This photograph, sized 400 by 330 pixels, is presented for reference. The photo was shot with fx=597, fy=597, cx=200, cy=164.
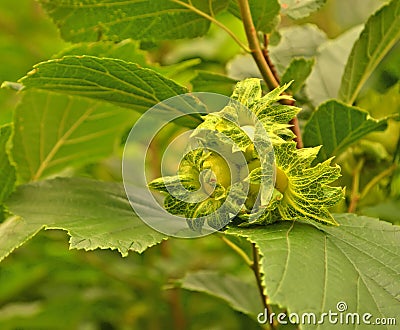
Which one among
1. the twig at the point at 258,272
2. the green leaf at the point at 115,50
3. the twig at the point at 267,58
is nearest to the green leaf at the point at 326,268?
the twig at the point at 258,272

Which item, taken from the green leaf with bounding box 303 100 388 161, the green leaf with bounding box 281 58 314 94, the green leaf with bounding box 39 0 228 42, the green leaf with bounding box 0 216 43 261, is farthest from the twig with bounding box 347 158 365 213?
the green leaf with bounding box 0 216 43 261

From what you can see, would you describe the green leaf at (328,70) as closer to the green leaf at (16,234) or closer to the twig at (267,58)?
the twig at (267,58)

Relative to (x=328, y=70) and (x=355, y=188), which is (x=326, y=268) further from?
(x=328, y=70)

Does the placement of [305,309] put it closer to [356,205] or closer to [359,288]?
[359,288]

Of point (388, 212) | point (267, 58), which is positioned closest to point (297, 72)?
point (267, 58)

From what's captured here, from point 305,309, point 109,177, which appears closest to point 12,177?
point 305,309
